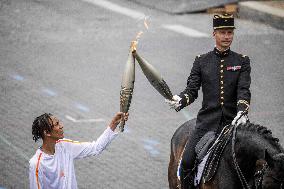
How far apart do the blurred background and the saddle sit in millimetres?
1668

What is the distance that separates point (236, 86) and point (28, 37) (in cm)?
1191

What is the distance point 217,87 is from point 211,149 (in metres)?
0.80

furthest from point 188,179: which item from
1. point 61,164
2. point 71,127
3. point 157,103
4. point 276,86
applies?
point 276,86

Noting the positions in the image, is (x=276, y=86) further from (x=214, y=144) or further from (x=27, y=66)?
(x=214, y=144)

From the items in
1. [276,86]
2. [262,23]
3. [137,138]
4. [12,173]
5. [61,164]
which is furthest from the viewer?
[262,23]

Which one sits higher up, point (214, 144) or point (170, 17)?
point (170, 17)

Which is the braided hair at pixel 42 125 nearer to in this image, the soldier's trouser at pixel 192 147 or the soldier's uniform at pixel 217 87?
the soldier's uniform at pixel 217 87

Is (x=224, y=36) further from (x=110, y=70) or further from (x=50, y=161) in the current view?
(x=110, y=70)

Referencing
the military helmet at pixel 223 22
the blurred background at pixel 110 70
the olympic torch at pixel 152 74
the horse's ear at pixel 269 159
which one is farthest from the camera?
the blurred background at pixel 110 70

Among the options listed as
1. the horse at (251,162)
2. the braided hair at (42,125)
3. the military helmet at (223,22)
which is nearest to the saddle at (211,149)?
the horse at (251,162)

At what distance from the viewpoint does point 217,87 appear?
985 centimetres

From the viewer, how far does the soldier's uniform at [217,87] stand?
9.80 m

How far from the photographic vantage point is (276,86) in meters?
17.9

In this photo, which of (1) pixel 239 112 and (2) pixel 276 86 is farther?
(2) pixel 276 86
